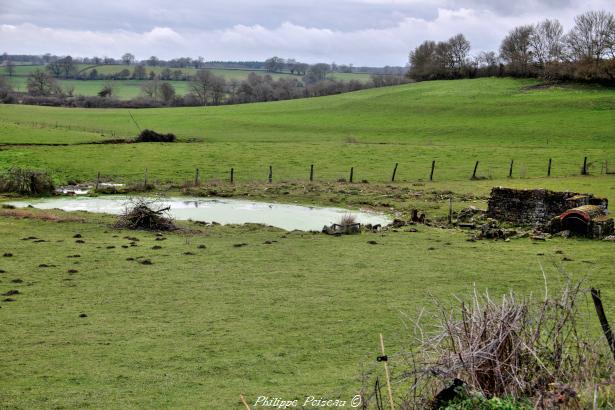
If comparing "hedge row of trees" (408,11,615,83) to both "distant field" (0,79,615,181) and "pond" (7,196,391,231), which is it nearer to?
"distant field" (0,79,615,181)

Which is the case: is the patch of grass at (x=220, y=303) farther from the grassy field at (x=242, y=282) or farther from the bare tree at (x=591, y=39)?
the bare tree at (x=591, y=39)

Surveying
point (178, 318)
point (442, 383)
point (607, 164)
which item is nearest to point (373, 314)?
point (178, 318)

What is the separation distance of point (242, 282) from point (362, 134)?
60688 mm

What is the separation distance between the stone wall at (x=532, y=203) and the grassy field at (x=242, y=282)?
2.87 meters

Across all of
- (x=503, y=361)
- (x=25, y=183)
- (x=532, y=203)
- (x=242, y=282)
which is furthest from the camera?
(x=25, y=183)

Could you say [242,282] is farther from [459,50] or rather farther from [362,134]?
[459,50]

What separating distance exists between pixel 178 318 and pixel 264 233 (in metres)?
12.6

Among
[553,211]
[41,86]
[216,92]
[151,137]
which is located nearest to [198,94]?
[216,92]

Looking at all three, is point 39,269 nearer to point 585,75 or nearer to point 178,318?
point 178,318

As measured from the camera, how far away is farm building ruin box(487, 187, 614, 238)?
91.0ft

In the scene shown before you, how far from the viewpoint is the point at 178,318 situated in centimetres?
1703

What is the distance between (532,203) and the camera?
100 ft

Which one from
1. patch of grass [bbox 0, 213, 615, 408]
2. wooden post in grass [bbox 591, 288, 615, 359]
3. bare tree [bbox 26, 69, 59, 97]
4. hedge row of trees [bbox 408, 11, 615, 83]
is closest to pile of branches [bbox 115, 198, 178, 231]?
patch of grass [bbox 0, 213, 615, 408]

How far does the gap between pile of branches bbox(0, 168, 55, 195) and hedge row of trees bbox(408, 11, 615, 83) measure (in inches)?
3478
